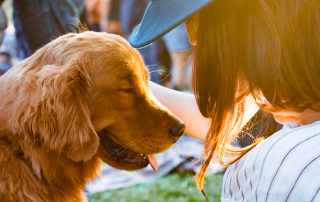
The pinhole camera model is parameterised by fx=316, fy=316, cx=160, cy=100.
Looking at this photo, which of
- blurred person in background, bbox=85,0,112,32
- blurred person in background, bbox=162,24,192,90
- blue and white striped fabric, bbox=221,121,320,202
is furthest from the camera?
blurred person in background, bbox=162,24,192,90

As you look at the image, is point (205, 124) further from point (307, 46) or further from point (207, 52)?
point (307, 46)

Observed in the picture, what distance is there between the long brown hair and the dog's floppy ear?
75cm

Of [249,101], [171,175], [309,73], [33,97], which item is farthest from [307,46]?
[171,175]

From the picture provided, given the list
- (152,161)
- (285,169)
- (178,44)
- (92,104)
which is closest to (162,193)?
(152,161)

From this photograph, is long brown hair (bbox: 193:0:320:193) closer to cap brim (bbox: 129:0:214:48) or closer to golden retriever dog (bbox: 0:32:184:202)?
cap brim (bbox: 129:0:214:48)

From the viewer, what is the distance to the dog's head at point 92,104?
6.04 ft

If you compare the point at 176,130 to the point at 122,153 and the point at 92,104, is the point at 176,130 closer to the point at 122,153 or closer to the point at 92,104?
the point at 122,153

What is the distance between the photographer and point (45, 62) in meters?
2.05

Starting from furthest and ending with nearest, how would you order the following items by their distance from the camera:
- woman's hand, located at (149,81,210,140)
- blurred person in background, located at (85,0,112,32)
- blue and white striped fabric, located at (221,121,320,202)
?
1. blurred person in background, located at (85,0,112,32)
2. woman's hand, located at (149,81,210,140)
3. blue and white striped fabric, located at (221,121,320,202)

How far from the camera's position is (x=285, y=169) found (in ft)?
3.91

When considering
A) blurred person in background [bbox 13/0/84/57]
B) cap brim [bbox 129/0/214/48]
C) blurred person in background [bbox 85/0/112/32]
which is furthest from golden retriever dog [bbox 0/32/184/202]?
blurred person in background [bbox 85/0/112/32]

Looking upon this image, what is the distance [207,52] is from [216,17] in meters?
0.17

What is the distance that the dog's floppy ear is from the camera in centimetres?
181

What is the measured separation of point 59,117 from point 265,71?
3.85 ft
